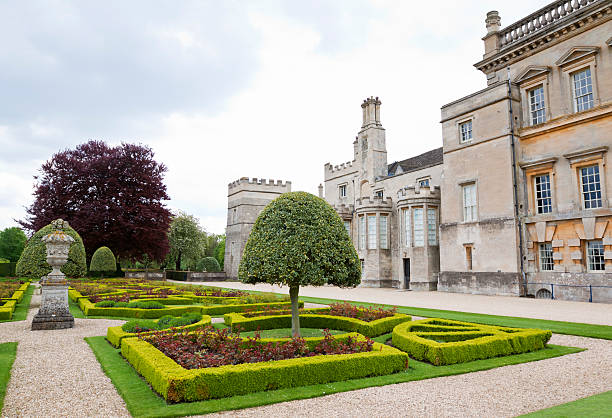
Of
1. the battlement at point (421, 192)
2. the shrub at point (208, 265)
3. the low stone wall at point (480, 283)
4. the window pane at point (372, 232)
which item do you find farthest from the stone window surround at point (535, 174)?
the shrub at point (208, 265)

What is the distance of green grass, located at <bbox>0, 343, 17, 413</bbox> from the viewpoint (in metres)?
5.89

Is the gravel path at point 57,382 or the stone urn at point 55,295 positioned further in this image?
the stone urn at point 55,295

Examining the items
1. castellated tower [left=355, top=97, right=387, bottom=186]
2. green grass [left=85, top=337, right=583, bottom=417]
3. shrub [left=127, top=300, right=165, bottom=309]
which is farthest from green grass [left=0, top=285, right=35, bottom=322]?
castellated tower [left=355, top=97, right=387, bottom=186]

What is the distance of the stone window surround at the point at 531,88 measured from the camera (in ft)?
69.6

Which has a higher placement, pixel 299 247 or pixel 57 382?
pixel 299 247

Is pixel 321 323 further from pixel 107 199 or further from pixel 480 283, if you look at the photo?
pixel 107 199

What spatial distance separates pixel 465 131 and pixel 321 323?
18.2 metres

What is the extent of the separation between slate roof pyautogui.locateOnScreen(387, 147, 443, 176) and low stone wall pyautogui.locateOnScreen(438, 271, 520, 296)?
10184mm

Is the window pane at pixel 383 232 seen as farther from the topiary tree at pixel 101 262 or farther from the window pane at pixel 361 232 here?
the topiary tree at pixel 101 262

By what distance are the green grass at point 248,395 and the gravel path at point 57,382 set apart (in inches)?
7.1

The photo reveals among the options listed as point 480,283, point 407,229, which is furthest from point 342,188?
point 480,283

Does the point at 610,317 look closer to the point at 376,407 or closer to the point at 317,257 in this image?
the point at 317,257

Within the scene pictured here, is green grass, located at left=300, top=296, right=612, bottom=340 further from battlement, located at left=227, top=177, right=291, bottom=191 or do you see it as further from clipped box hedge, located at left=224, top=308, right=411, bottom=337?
battlement, located at left=227, top=177, right=291, bottom=191

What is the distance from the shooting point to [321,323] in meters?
11.4
